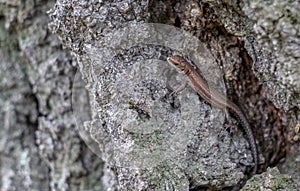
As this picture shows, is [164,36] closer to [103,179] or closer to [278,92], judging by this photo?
[278,92]

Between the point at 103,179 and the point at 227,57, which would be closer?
the point at 227,57

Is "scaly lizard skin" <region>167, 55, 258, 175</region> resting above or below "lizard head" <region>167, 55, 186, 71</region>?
below

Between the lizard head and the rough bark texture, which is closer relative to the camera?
the rough bark texture

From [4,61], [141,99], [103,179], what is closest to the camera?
[141,99]

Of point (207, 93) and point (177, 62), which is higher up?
point (177, 62)

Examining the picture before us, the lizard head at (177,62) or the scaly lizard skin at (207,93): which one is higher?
the lizard head at (177,62)

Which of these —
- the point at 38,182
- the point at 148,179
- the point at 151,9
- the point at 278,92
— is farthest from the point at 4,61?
the point at 278,92

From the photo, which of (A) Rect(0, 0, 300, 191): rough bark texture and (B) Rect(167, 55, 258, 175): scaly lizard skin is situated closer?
(A) Rect(0, 0, 300, 191): rough bark texture

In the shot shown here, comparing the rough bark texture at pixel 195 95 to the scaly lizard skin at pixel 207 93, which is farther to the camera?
the scaly lizard skin at pixel 207 93
